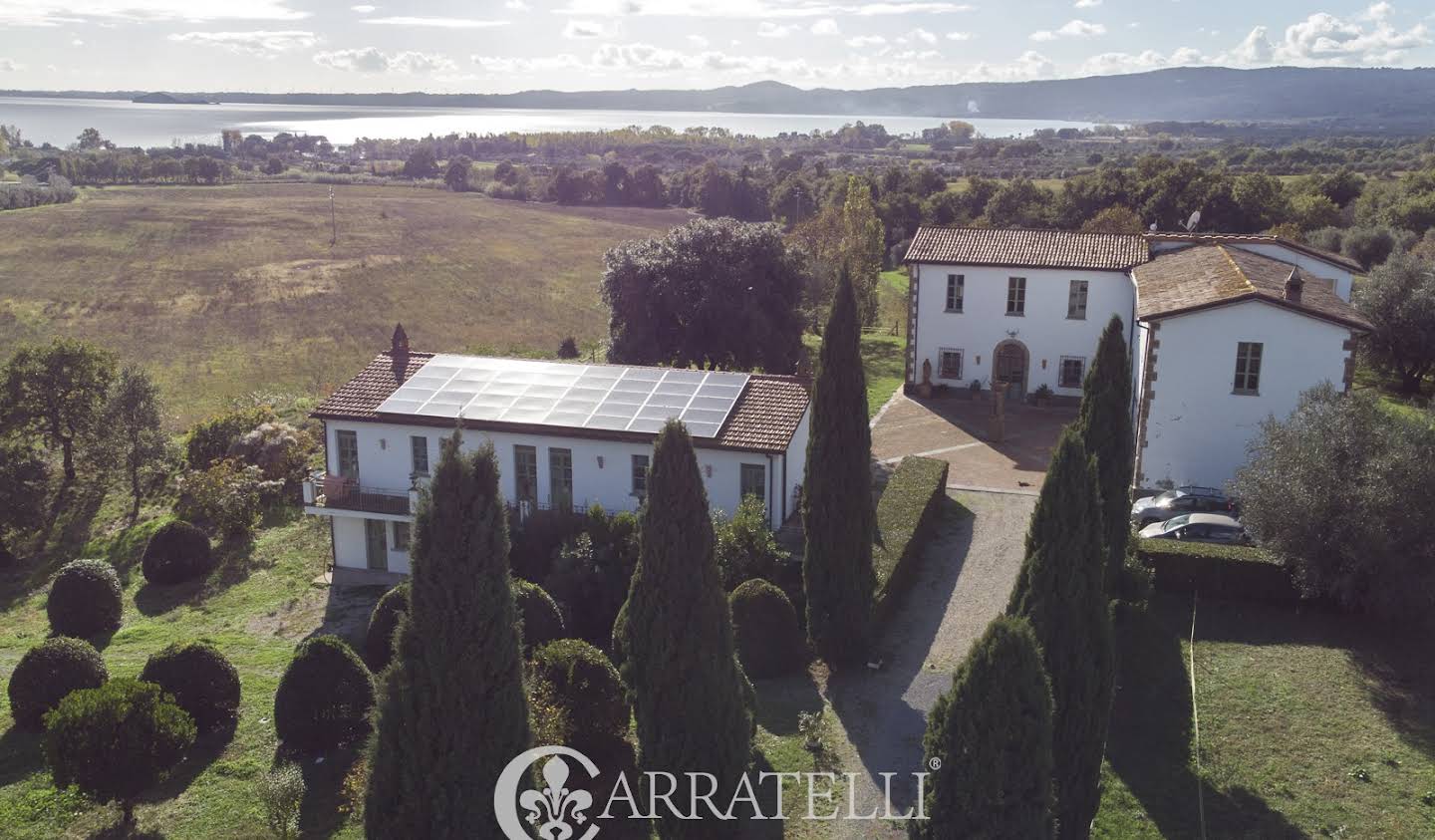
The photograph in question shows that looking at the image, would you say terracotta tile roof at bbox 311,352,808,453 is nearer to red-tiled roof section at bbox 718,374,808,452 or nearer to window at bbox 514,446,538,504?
red-tiled roof section at bbox 718,374,808,452

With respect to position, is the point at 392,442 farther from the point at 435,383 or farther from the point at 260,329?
the point at 260,329

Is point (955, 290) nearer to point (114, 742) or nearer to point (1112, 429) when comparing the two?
point (1112, 429)

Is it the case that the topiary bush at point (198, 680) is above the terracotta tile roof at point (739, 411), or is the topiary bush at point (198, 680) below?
below

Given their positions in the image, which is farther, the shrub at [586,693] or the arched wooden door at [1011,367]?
the arched wooden door at [1011,367]

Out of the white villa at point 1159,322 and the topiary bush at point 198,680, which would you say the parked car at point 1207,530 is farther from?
the topiary bush at point 198,680

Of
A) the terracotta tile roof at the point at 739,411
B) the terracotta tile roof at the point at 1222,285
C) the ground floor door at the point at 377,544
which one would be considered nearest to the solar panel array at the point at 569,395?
the terracotta tile roof at the point at 739,411

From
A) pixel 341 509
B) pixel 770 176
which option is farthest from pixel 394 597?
pixel 770 176
